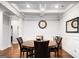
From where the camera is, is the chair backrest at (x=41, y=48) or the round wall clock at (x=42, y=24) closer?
the chair backrest at (x=41, y=48)

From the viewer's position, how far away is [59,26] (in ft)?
30.2

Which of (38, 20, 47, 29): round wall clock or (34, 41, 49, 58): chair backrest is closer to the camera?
(34, 41, 49, 58): chair backrest

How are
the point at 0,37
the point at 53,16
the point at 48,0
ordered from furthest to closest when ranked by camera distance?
the point at 53,16 → the point at 0,37 → the point at 48,0

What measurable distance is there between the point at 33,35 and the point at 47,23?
1.44 m

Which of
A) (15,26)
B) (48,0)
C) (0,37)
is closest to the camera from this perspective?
(48,0)

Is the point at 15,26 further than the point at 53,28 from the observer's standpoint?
Yes

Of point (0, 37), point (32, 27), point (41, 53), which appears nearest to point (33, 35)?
point (32, 27)

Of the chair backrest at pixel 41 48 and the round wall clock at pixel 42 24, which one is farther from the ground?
the round wall clock at pixel 42 24

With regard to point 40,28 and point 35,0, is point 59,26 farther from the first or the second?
point 35,0

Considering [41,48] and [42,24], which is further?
[42,24]

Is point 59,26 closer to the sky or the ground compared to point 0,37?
closer to the sky

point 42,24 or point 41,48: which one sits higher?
point 42,24

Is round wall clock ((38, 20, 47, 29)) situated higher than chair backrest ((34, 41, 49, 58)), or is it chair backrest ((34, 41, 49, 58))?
round wall clock ((38, 20, 47, 29))

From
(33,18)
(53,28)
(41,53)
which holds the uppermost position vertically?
(33,18)
